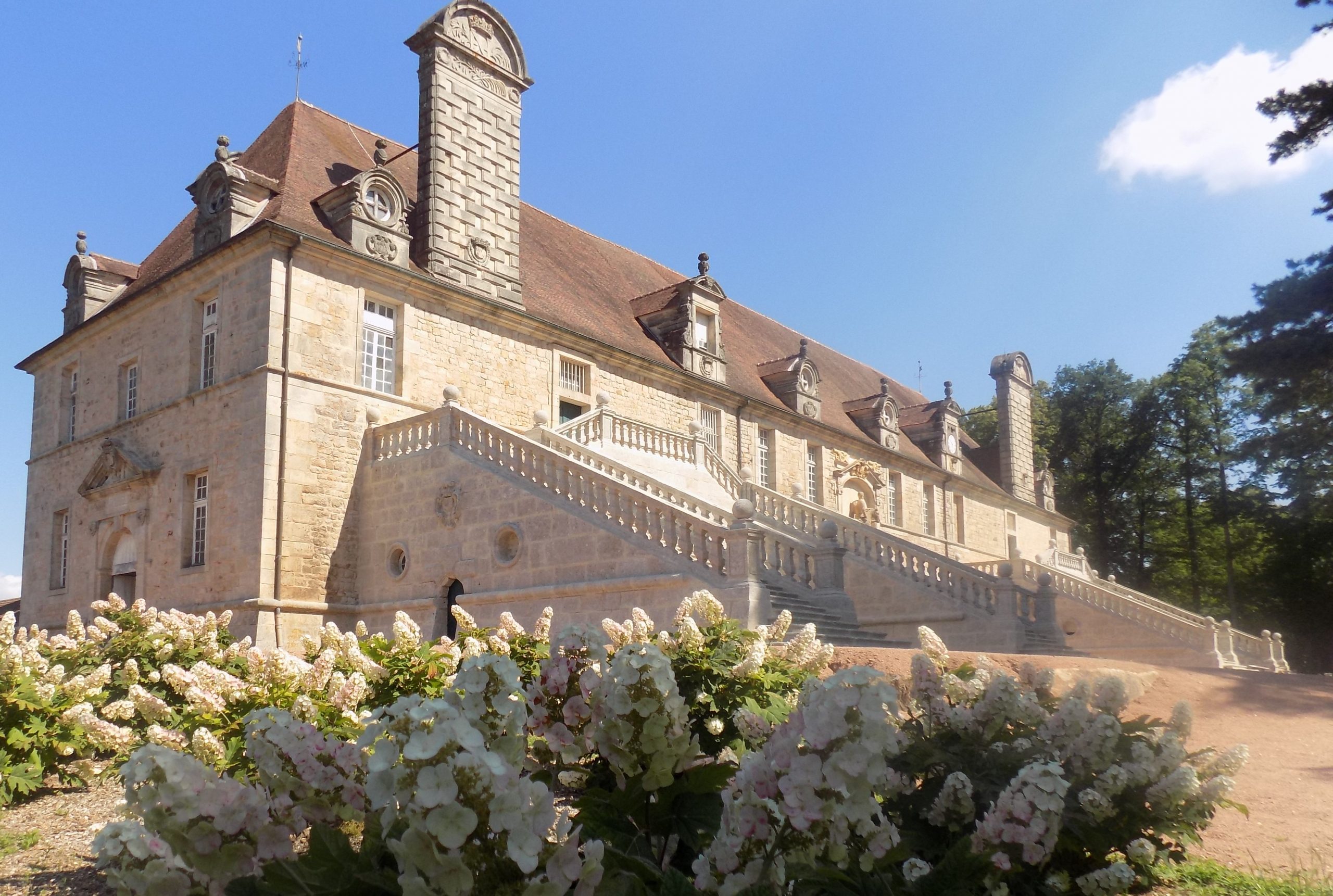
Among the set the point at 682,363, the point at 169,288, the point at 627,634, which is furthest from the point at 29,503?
the point at 627,634

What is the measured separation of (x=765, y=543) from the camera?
15.2 meters

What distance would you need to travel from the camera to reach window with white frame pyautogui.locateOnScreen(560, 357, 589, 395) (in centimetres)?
2056

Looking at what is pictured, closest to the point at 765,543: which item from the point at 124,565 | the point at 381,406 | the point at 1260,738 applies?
the point at 381,406

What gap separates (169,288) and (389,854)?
1879 centimetres

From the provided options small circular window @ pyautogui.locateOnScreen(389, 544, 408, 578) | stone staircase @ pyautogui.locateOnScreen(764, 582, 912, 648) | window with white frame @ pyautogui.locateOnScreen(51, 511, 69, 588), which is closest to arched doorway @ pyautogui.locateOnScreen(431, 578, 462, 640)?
small circular window @ pyautogui.locateOnScreen(389, 544, 408, 578)

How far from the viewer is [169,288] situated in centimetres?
1861

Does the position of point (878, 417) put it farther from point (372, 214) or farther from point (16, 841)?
point (16, 841)

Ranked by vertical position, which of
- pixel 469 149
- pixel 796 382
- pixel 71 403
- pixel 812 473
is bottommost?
pixel 812 473

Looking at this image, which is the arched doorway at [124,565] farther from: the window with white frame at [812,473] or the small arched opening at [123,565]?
the window with white frame at [812,473]

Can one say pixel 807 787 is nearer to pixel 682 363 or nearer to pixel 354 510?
pixel 354 510

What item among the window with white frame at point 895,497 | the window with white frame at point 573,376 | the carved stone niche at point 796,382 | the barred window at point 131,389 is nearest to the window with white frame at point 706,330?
the carved stone niche at point 796,382

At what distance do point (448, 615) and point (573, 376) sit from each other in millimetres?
6786

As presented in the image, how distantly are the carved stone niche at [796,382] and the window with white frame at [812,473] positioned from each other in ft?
3.03

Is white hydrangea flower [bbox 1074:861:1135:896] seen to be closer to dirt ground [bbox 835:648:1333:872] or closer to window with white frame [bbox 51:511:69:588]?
dirt ground [bbox 835:648:1333:872]
